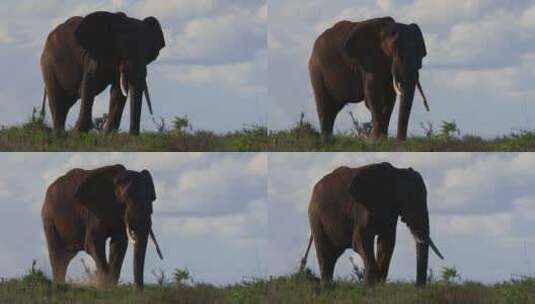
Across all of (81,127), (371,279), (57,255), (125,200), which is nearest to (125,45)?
(81,127)

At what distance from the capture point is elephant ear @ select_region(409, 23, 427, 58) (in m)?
28.9

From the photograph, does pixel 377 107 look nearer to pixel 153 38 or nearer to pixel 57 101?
pixel 153 38

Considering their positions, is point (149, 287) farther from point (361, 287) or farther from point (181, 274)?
point (361, 287)

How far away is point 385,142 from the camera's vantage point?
27.9 metres

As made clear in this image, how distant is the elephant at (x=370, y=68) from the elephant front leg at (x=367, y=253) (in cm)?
171

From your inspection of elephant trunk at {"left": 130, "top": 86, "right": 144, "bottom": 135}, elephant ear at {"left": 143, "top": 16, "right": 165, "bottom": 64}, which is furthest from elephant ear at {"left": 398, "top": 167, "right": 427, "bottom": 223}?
elephant ear at {"left": 143, "top": 16, "right": 165, "bottom": 64}

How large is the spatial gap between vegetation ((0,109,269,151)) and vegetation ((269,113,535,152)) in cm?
44

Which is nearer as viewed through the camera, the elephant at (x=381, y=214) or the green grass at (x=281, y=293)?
the green grass at (x=281, y=293)

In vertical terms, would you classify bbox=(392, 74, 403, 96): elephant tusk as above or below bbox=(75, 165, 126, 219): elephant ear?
above

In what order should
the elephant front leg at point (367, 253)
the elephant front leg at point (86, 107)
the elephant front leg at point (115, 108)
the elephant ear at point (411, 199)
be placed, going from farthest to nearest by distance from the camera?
the elephant front leg at point (115, 108) < the elephant front leg at point (86, 107) < the elephant ear at point (411, 199) < the elephant front leg at point (367, 253)

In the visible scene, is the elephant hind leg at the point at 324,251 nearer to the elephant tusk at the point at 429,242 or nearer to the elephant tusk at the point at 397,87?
the elephant tusk at the point at 429,242

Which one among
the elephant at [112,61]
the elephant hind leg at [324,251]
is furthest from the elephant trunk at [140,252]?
the elephant hind leg at [324,251]

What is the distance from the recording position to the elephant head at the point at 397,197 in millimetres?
27391

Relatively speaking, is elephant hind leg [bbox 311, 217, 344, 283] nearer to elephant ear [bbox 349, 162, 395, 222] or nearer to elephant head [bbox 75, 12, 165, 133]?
elephant ear [bbox 349, 162, 395, 222]
